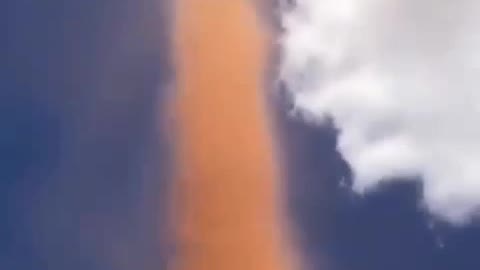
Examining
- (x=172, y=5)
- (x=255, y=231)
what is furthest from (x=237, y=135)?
(x=172, y=5)

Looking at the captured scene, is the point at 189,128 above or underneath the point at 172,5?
underneath

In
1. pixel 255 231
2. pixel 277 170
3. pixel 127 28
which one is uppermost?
pixel 127 28

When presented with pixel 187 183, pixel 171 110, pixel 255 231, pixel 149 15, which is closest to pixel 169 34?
pixel 149 15

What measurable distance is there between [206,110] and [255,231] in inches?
91.3

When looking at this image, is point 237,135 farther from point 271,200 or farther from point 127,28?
point 127,28

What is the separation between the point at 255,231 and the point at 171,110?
2.50 meters

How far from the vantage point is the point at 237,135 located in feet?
47.4

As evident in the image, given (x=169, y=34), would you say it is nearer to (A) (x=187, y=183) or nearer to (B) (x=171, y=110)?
(B) (x=171, y=110)

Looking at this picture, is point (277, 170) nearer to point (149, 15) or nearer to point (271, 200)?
point (271, 200)

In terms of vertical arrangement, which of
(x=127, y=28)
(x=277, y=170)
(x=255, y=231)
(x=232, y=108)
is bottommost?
(x=255, y=231)

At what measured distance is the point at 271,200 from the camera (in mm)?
14164

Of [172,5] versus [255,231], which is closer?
[255,231]

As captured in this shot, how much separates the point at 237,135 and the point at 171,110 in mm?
1222

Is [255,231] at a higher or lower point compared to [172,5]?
lower
